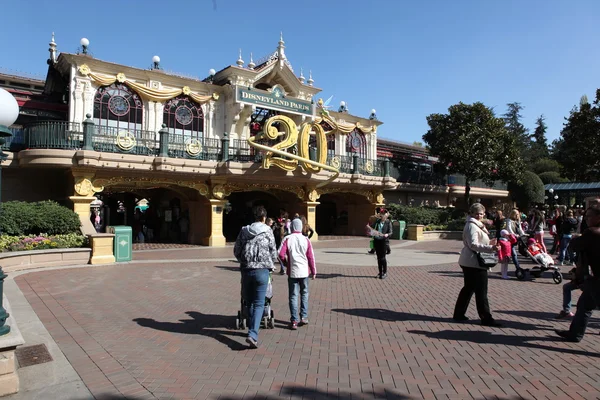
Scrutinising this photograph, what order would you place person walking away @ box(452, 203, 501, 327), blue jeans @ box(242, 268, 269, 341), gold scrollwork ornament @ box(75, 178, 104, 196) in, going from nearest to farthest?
blue jeans @ box(242, 268, 269, 341) → person walking away @ box(452, 203, 501, 327) → gold scrollwork ornament @ box(75, 178, 104, 196)

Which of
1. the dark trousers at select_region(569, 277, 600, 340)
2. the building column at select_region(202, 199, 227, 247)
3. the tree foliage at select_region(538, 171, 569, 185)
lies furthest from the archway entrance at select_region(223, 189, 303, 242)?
the tree foliage at select_region(538, 171, 569, 185)

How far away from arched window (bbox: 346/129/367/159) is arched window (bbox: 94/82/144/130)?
12458mm

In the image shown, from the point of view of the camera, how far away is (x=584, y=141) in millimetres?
19516

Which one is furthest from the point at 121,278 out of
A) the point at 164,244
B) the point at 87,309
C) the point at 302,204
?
the point at 302,204

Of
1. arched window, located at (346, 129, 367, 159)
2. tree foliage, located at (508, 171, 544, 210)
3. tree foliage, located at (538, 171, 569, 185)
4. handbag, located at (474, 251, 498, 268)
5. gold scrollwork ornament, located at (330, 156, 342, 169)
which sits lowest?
handbag, located at (474, 251, 498, 268)

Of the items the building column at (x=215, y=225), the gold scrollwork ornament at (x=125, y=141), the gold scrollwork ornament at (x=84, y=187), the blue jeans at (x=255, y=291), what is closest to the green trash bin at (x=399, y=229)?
the building column at (x=215, y=225)

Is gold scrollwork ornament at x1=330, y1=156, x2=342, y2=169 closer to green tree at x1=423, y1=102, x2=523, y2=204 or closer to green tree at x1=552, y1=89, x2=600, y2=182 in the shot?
green tree at x1=423, y1=102, x2=523, y2=204

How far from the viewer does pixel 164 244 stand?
19.4 metres

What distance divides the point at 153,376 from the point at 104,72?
16586mm

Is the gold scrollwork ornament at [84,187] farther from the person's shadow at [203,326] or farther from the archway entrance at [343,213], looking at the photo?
the archway entrance at [343,213]

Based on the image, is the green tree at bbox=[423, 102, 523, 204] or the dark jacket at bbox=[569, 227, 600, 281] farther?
the green tree at bbox=[423, 102, 523, 204]

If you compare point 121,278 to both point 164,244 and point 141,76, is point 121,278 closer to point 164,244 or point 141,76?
point 164,244

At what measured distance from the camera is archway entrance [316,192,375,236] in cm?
2619

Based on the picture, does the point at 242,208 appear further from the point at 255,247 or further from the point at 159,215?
the point at 255,247
